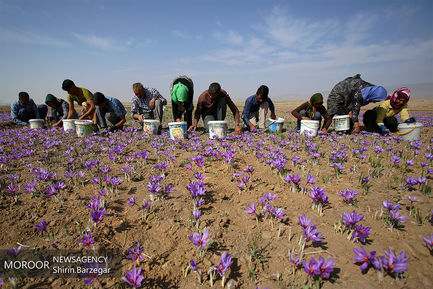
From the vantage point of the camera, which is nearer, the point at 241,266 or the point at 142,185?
the point at 241,266

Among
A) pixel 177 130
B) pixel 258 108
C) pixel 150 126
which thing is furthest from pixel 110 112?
pixel 258 108

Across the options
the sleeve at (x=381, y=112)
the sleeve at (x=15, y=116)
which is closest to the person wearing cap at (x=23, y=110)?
the sleeve at (x=15, y=116)

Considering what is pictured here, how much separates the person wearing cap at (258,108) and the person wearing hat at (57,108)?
25.8ft

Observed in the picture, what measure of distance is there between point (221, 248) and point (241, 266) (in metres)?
0.28

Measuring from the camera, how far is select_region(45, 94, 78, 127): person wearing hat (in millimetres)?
8586

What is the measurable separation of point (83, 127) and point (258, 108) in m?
6.63

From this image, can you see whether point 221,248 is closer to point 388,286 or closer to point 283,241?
point 283,241

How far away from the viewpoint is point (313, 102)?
6875 mm

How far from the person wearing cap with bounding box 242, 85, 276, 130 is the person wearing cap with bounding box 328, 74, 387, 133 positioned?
2393 millimetres

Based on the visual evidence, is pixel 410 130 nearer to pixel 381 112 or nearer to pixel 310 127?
pixel 381 112

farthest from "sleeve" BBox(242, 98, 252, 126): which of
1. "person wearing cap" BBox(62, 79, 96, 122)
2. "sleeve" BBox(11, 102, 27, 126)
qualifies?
"sleeve" BBox(11, 102, 27, 126)

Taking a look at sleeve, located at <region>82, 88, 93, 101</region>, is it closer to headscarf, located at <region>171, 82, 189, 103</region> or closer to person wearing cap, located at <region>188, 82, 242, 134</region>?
headscarf, located at <region>171, 82, 189, 103</region>

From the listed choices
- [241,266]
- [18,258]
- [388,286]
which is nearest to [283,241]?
[241,266]

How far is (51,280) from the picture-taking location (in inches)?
66.9
